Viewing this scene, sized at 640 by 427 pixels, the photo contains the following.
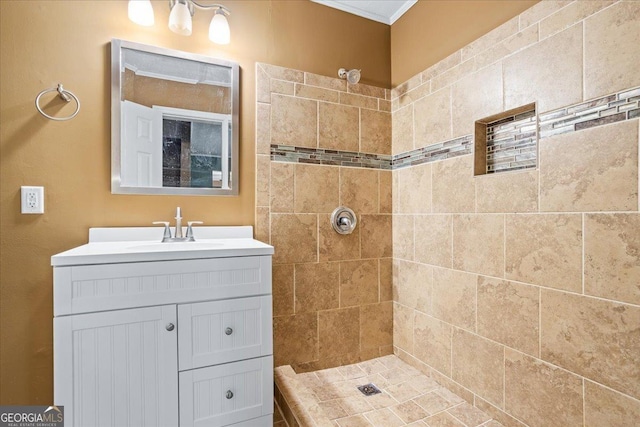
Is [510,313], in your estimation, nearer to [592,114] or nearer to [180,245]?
[592,114]

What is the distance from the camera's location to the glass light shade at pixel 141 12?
148cm

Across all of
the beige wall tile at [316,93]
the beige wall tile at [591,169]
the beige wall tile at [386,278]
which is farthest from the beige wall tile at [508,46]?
the beige wall tile at [386,278]

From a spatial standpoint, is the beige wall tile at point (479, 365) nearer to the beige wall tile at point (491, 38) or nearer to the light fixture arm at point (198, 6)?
the beige wall tile at point (491, 38)

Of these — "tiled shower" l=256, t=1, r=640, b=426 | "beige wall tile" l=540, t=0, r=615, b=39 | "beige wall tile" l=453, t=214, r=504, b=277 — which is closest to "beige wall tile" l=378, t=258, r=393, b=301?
"tiled shower" l=256, t=1, r=640, b=426

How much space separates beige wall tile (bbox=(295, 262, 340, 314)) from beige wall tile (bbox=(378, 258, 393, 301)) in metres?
0.32

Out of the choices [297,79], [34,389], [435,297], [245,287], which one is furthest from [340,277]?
[34,389]

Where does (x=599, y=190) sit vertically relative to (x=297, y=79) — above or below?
below

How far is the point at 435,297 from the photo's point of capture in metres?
1.76

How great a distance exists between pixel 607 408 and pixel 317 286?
131 cm

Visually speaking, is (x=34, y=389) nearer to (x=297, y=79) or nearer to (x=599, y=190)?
(x=297, y=79)

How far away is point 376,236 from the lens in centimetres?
206

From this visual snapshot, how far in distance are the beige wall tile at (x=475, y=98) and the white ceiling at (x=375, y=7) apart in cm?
77

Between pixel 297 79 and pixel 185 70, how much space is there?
0.62 metres

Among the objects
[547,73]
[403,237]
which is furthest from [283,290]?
[547,73]
